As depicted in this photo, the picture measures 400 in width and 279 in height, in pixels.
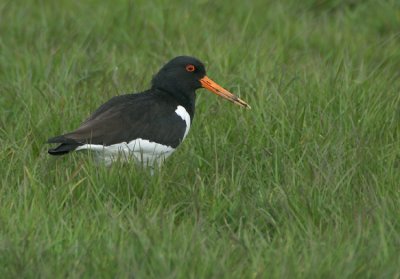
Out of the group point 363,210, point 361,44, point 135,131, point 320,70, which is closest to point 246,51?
point 320,70

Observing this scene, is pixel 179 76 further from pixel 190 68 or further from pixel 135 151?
pixel 135 151

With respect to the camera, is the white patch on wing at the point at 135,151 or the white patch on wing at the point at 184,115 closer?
the white patch on wing at the point at 135,151

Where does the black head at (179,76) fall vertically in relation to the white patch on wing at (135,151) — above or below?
above

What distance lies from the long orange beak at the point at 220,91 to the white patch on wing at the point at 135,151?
2.22 feet

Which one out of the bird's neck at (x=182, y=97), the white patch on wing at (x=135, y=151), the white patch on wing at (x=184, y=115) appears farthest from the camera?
the bird's neck at (x=182, y=97)

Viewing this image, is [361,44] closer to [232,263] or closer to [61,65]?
[61,65]

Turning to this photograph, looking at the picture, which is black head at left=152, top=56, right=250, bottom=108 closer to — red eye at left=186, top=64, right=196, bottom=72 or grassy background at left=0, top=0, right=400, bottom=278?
red eye at left=186, top=64, right=196, bottom=72

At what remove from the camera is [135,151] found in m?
6.21

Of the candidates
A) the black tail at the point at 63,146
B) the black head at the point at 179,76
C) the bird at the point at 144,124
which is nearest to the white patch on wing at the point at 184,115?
the bird at the point at 144,124

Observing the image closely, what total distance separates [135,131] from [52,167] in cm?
54

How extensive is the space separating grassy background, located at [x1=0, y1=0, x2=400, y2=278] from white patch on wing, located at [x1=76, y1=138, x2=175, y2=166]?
0.41ft

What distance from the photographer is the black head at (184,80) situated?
22.3 feet

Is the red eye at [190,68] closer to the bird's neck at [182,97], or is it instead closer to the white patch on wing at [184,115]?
the bird's neck at [182,97]

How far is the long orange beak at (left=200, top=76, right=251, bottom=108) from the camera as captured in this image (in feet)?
22.3
